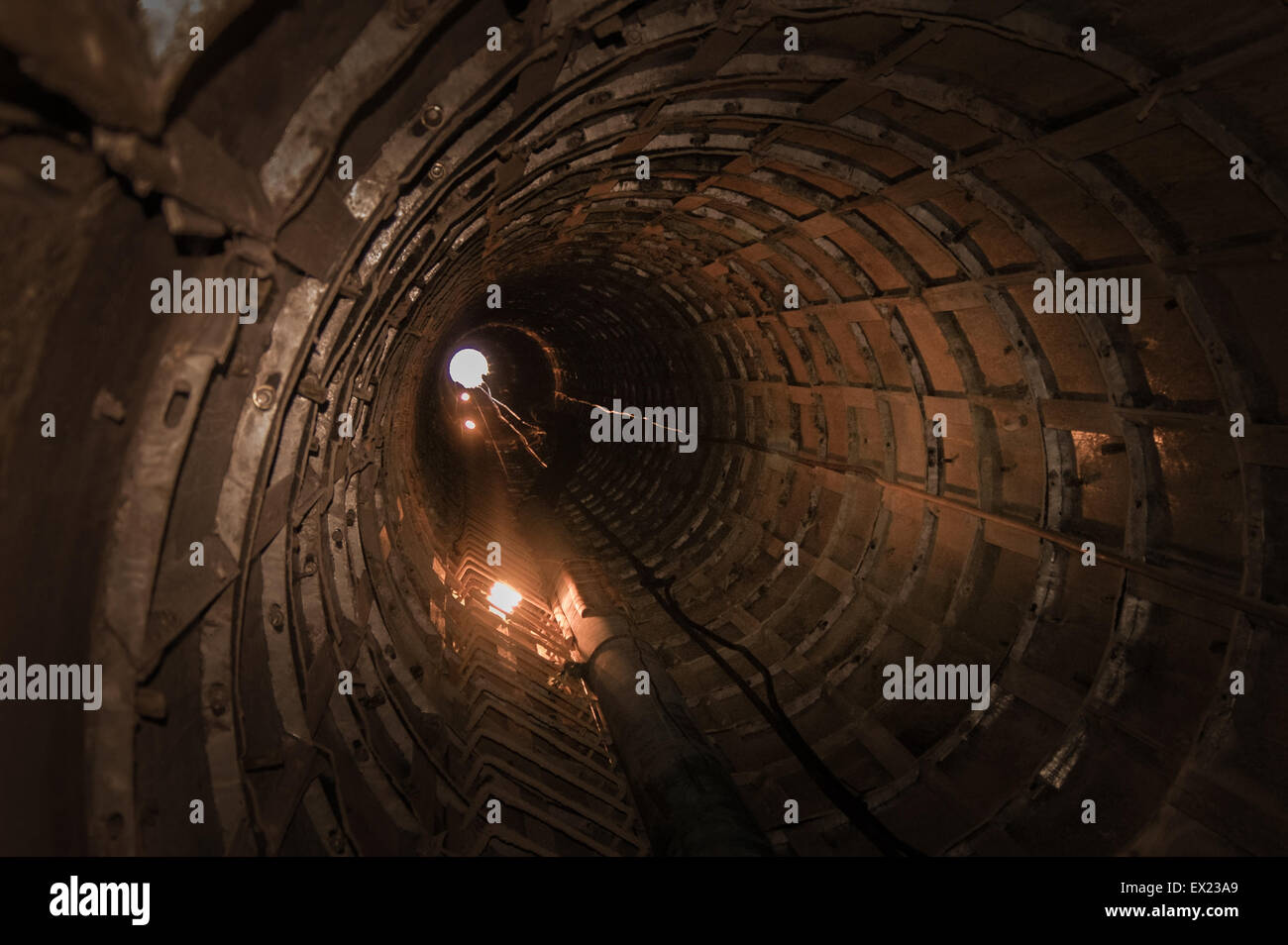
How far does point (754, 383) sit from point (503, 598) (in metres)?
4.83

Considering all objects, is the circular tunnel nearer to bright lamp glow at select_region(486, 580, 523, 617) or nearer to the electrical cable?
the electrical cable

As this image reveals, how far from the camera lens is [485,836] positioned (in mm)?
5008

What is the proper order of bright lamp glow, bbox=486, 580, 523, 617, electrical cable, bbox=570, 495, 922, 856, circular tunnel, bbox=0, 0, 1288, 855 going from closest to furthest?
circular tunnel, bbox=0, 0, 1288, 855, electrical cable, bbox=570, 495, 922, 856, bright lamp glow, bbox=486, 580, 523, 617

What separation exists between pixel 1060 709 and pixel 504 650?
559 cm

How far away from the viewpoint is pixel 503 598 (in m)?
9.66

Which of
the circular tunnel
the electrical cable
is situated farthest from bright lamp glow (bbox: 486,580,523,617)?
the electrical cable

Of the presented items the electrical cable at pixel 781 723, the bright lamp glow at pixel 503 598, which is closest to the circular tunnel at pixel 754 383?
the electrical cable at pixel 781 723

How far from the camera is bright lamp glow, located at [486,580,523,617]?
937 cm

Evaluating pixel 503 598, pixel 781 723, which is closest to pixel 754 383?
pixel 503 598

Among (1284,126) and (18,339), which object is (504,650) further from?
(1284,126)

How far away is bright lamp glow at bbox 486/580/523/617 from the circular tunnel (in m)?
0.19

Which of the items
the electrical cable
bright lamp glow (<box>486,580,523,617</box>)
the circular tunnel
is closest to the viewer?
the circular tunnel

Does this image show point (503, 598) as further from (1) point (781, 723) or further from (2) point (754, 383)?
(2) point (754, 383)
